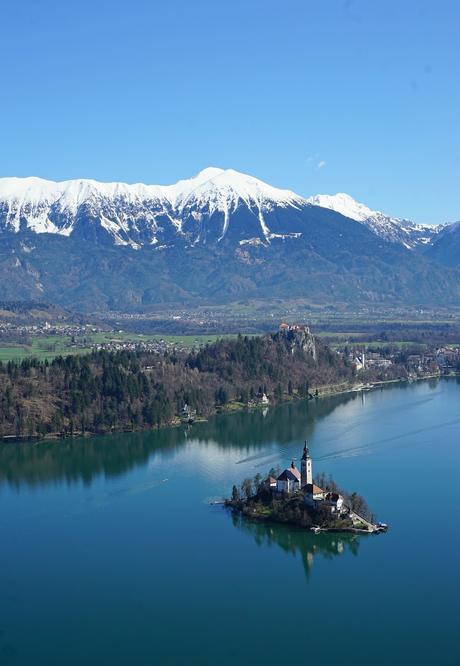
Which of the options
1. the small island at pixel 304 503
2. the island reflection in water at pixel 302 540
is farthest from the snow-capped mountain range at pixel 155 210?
the island reflection in water at pixel 302 540

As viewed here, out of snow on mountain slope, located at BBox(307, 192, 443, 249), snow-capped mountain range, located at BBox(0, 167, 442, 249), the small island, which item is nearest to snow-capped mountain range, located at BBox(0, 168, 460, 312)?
snow-capped mountain range, located at BBox(0, 167, 442, 249)

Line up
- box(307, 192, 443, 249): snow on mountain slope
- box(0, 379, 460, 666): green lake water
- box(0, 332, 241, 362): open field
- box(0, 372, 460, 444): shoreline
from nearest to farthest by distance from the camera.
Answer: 1. box(0, 379, 460, 666): green lake water
2. box(0, 372, 460, 444): shoreline
3. box(0, 332, 241, 362): open field
4. box(307, 192, 443, 249): snow on mountain slope

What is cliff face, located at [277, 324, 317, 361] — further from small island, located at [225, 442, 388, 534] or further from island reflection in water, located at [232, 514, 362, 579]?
island reflection in water, located at [232, 514, 362, 579]

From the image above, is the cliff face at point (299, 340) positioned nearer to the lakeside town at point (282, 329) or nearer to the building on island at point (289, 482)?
the lakeside town at point (282, 329)

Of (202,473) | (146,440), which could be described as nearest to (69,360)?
(146,440)

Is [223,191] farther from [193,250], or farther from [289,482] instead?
[289,482]

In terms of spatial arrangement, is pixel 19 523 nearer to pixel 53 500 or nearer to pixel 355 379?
pixel 53 500
